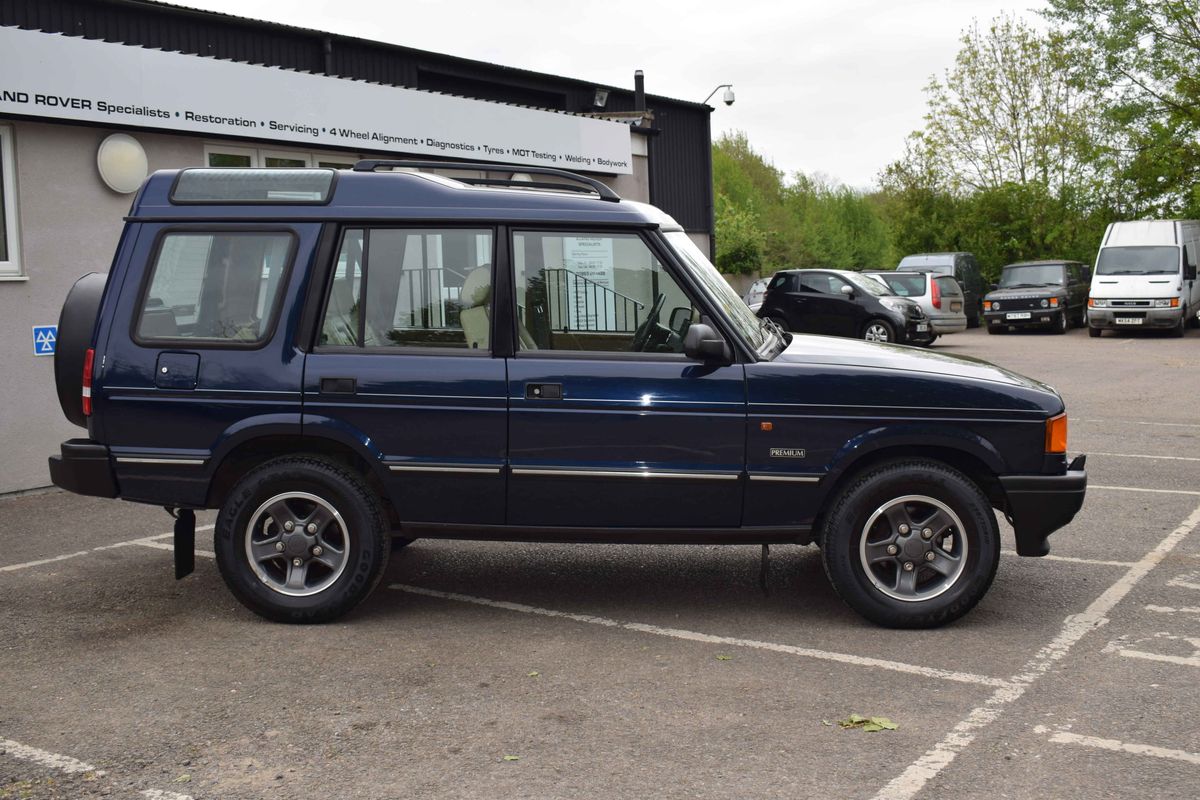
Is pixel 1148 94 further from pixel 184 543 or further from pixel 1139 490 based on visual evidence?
pixel 184 543

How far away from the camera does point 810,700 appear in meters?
4.69

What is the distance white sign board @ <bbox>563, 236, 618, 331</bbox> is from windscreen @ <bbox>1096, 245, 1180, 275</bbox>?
25488mm

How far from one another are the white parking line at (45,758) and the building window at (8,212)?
6.51 meters

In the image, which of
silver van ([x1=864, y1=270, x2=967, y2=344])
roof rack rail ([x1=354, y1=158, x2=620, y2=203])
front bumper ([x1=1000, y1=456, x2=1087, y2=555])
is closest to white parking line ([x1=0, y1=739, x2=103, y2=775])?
roof rack rail ([x1=354, y1=158, x2=620, y2=203])

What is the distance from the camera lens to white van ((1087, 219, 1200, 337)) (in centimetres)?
2714

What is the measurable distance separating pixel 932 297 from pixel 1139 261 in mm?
5748

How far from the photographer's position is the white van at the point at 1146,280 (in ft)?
89.0

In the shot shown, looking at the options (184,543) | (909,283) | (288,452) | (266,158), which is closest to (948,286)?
(909,283)

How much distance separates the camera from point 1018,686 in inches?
190

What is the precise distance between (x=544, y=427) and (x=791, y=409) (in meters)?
1.13

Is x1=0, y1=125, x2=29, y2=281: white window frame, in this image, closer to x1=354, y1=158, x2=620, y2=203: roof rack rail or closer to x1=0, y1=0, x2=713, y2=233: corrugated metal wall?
x1=0, y1=0, x2=713, y2=233: corrugated metal wall

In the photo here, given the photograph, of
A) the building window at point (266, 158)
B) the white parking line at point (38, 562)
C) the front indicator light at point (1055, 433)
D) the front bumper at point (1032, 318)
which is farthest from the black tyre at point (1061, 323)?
the white parking line at point (38, 562)

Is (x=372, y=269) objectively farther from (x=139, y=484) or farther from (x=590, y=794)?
(x=590, y=794)

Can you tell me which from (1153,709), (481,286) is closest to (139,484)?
(481,286)
